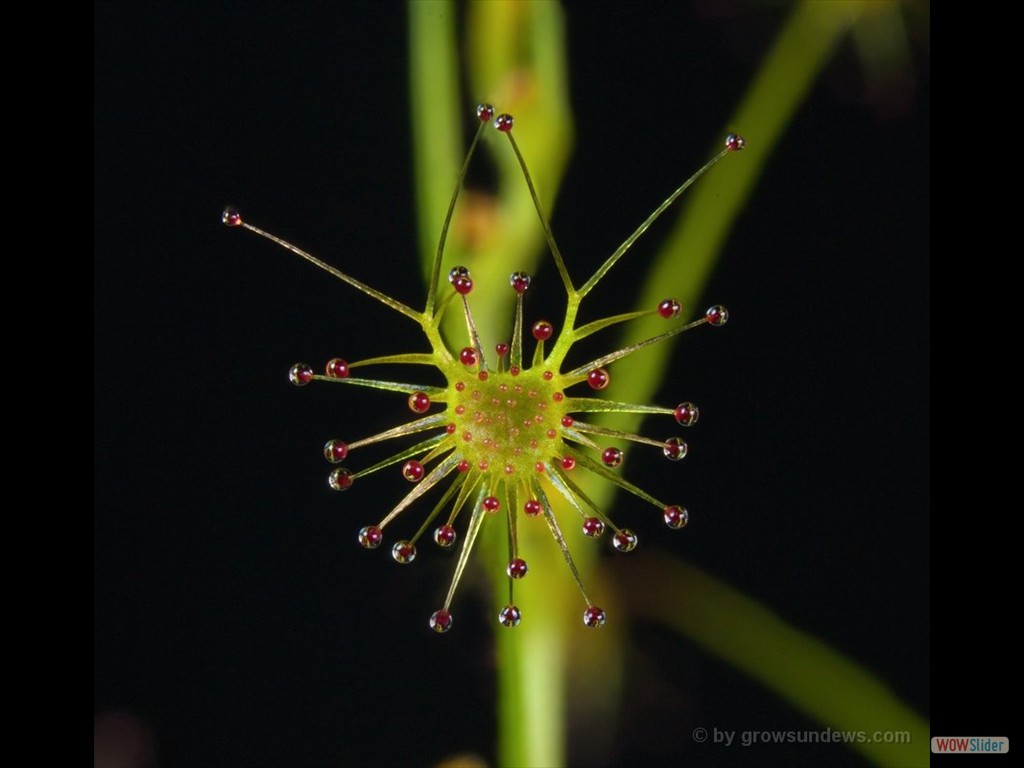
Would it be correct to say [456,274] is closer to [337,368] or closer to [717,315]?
[337,368]

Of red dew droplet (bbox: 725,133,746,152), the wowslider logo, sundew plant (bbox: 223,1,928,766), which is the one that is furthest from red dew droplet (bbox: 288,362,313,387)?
the wowslider logo

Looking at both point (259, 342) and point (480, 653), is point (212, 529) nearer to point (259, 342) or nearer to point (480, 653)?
point (259, 342)

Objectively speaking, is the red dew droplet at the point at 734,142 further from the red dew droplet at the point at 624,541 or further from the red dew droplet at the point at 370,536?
the red dew droplet at the point at 370,536

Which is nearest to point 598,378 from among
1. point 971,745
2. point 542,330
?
point 542,330

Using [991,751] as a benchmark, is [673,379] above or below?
above

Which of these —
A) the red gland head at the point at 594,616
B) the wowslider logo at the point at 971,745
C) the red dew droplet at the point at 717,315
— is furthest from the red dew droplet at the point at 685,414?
the wowslider logo at the point at 971,745

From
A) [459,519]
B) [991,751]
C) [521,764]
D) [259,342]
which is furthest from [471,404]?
[991,751]

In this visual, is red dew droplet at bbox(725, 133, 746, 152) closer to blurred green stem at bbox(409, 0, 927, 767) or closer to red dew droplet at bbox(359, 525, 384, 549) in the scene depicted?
blurred green stem at bbox(409, 0, 927, 767)
